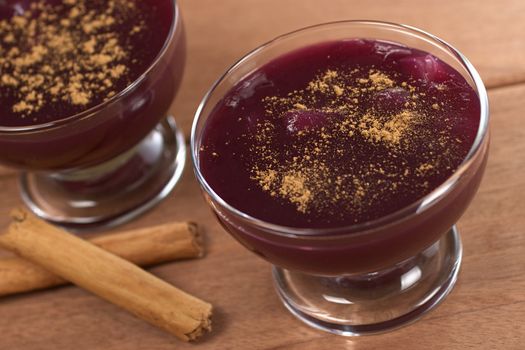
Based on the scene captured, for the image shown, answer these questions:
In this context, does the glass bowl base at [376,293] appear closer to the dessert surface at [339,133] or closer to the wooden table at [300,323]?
the wooden table at [300,323]

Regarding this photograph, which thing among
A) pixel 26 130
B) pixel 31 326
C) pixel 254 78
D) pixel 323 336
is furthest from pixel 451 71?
pixel 31 326

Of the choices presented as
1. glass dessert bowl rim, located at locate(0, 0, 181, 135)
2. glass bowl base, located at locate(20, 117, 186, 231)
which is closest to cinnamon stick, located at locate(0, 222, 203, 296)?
glass bowl base, located at locate(20, 117, 186, 231)

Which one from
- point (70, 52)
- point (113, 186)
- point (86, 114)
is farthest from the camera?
point (113, 186)

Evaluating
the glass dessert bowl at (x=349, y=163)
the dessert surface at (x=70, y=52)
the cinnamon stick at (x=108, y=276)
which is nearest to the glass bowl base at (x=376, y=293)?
the glass dessert bowl at (x=349, y=163)

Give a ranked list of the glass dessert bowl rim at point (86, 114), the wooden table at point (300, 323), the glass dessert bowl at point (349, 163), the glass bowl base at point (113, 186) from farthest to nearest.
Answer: the glass bowl base at point (113, 186) < the glass dessert bowl rim at point (86, 114) < the wooden table at point (300, 323) < the glass dessert bowl at point (349, 163)

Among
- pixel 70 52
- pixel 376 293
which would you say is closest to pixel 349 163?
pixel 376 293

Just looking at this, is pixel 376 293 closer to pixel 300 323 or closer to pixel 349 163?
pixel 300 323
